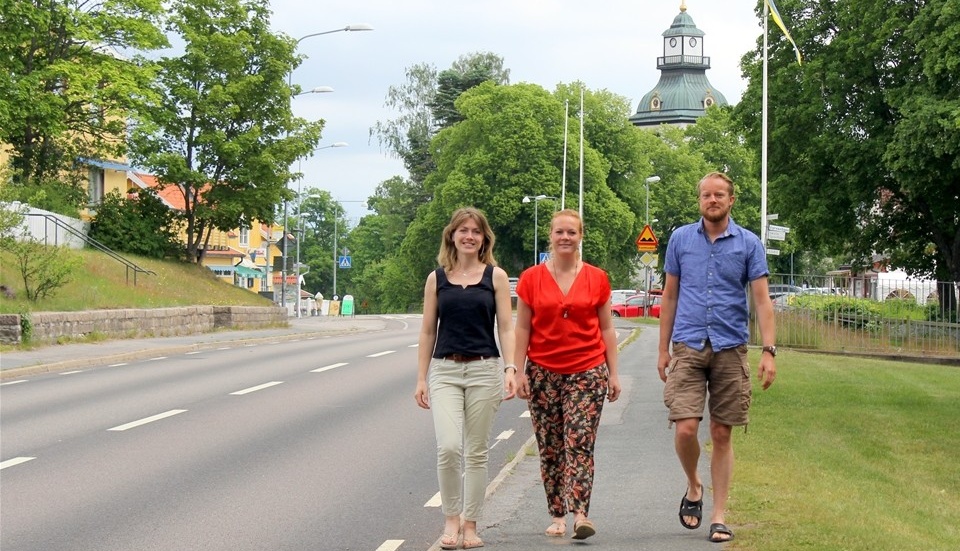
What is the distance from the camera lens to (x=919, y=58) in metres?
37.8

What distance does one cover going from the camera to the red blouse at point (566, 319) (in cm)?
750

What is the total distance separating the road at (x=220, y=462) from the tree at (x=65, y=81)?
19229 millimetres

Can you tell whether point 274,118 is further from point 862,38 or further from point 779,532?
point 779,532

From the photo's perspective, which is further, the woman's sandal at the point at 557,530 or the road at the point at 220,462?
the road at the point at 220,462

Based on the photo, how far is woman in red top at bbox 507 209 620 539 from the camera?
748cm

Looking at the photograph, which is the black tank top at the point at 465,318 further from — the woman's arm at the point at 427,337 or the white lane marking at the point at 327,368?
the white lane marking at the point at 327,368

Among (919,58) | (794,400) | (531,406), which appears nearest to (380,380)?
(794,400)

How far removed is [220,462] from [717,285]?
5.08 m

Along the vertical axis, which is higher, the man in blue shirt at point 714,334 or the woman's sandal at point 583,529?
the man in blue shirt at point 714,334

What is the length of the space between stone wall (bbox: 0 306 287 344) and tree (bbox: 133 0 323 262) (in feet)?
15.8

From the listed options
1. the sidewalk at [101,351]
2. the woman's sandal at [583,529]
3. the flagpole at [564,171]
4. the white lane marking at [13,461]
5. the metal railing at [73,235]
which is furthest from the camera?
the flagpole at [564,171]

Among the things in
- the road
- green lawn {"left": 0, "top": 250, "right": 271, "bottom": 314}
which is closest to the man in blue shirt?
the road

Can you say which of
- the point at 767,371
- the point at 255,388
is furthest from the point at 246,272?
the point at 767,371

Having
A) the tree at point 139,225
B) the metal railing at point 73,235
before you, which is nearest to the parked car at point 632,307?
the tree at point 139,225
